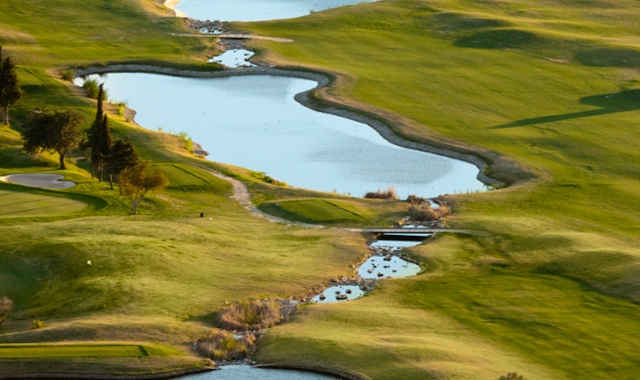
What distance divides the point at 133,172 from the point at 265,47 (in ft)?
177

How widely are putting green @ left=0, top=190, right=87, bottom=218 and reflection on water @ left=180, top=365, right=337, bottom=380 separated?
2330cm

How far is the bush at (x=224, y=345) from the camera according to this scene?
46.4m

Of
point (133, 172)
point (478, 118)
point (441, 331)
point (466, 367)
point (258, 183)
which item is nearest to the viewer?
point (466, 367)

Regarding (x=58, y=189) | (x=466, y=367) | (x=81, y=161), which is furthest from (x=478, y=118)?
(x=466, y=367)

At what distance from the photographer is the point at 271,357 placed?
152 feet

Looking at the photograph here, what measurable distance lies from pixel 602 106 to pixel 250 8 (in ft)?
223

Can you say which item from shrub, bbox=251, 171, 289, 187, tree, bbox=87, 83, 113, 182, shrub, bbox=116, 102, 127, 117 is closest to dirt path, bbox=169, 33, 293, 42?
shrub, bbox=116, 102, 127, 117

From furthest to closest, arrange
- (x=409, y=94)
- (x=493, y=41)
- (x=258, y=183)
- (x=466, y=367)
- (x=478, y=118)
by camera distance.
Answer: (x=493, y=41)
(x=409, y=94)
(x=478, y=118)
(x=258, y=183)
(x=466, y=367)

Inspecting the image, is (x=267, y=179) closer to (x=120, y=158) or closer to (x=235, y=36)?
(x=120, y=158)

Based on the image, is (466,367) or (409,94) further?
(409,94)

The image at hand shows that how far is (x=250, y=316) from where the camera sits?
50.4m

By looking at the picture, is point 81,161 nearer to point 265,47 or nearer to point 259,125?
point 259,125

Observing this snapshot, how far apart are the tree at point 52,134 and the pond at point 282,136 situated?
43.3ft

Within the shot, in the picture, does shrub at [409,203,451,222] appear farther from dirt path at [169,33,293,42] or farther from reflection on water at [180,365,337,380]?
dirt path at [169,33,293,42]
